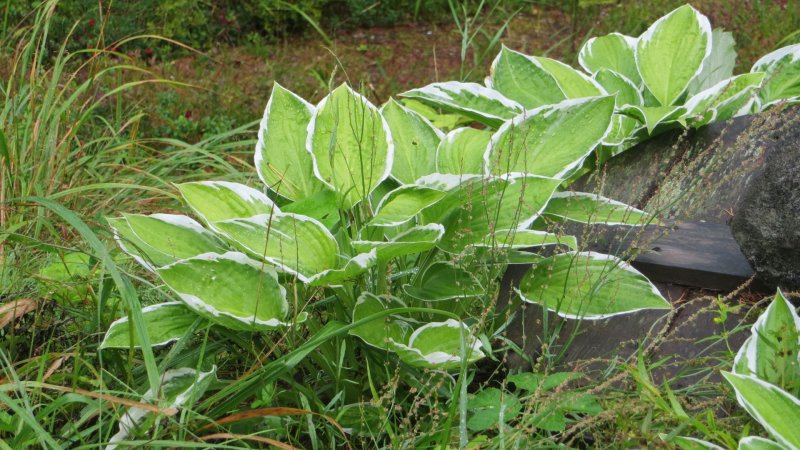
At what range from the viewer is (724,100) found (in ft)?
8.30

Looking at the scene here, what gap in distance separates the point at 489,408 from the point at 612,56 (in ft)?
4.79

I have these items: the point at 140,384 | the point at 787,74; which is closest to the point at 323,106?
the point at 140,384

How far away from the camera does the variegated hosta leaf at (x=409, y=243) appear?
70.9 inches

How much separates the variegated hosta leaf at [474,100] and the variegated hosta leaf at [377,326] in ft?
2.61

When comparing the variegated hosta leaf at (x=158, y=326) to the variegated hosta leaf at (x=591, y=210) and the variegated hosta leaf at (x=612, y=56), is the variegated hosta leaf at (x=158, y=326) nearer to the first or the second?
the variegated hosta leaf at (x=591, y=210)

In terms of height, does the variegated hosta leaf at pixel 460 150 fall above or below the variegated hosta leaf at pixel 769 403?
above

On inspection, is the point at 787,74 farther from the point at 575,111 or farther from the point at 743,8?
the point at 743,8

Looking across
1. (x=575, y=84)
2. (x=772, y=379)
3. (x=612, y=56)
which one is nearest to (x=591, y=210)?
(x=772, y=379)

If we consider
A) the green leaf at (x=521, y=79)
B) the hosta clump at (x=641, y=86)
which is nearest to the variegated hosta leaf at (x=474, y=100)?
the hosta clump at (x=641, y=86)

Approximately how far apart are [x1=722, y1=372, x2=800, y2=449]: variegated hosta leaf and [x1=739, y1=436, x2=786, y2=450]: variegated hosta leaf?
0.03 meters

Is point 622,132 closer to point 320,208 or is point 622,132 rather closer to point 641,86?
point 641,86

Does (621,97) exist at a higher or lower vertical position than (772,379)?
higher

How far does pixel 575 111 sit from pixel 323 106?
0.60 m

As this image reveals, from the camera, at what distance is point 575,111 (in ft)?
7.06
